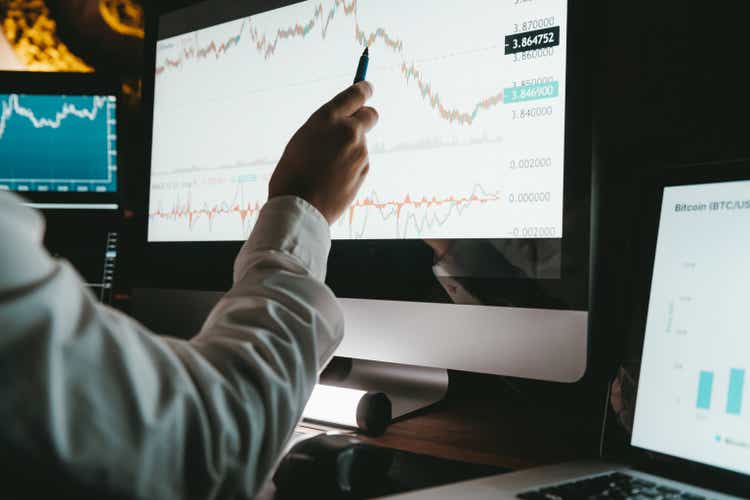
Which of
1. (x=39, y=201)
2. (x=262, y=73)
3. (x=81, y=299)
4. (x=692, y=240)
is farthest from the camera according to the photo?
(x=39, y=201)

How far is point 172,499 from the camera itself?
30 cm

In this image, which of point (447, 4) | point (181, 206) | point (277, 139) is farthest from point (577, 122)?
point (181, 206)

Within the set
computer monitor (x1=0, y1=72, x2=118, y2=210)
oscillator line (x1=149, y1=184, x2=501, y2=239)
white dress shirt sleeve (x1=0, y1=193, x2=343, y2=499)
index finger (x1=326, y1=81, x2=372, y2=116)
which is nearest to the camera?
white dress shirt sleeve (x1=0, y1=193, x2=343, y2=499)

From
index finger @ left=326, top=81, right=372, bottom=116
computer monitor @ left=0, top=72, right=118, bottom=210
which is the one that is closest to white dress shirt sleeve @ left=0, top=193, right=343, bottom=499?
index finger @ left=326, top=81, right=372, bottom=116

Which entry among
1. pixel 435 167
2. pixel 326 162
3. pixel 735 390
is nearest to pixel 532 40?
pixel 435 167

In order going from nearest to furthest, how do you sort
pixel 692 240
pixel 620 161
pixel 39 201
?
1. pixel 692 240
2. pixel 620 161
3. pixel 39 201

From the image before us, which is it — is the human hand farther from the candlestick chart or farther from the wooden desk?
the wooden desk

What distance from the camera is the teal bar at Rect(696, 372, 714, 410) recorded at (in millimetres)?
465

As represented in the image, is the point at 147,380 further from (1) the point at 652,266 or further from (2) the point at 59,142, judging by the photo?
(2) the point at 59,142

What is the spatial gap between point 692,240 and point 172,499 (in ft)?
1.40

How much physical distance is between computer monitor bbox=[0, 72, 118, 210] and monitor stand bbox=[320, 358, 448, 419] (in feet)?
2.24

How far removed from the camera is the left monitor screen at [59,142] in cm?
124

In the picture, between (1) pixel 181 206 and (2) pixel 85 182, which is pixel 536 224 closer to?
(1) pixel 181 206

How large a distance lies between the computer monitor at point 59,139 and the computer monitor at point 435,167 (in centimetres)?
40
